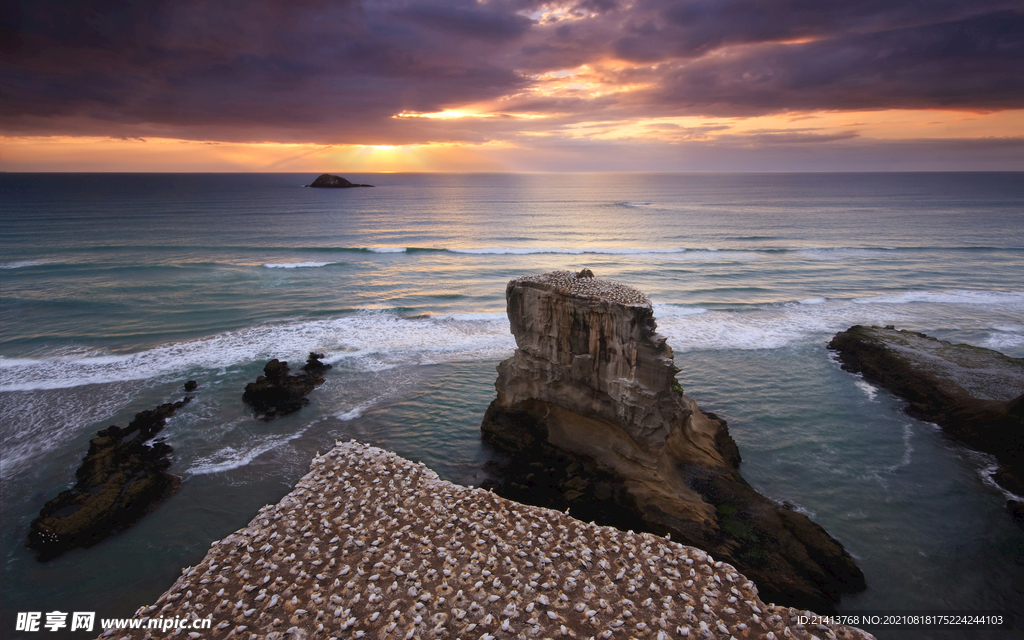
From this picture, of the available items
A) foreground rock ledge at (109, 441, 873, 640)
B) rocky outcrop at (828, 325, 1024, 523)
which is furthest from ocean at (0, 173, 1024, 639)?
foreground rock ledge at (109, 441, 873, 640)

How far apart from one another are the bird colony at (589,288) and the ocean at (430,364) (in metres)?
6.62

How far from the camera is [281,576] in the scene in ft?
35.4

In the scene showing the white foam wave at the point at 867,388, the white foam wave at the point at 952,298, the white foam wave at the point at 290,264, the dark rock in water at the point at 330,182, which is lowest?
the white foam wave at the point at 867,388

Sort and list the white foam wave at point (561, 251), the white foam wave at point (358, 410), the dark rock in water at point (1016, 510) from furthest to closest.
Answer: the white foam wave at point (561, 251), the white foam wave at point (358, 410), the dark rock in water at point (1016, 510)

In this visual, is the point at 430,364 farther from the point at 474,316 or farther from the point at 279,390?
the point at 474,316

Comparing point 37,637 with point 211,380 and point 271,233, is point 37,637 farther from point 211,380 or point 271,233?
point 271,233

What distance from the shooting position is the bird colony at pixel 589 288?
14.2 meters

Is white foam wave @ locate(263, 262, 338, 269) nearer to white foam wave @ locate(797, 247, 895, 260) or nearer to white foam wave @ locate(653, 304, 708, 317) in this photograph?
white foam wave @ locate(653, 304, 708, 317)

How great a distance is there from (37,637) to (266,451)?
7.26m

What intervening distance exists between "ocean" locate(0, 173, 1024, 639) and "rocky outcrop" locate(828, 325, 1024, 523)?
2.49 ft

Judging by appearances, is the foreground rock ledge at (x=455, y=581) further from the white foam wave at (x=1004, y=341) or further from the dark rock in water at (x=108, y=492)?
the white foam wave at (x=1004, y=341)

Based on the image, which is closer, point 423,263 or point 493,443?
point 493,443

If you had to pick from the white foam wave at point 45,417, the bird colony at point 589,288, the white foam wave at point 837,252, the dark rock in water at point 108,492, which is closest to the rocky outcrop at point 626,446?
the bird colony at point 589,288

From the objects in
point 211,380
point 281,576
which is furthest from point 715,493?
point 211,380
